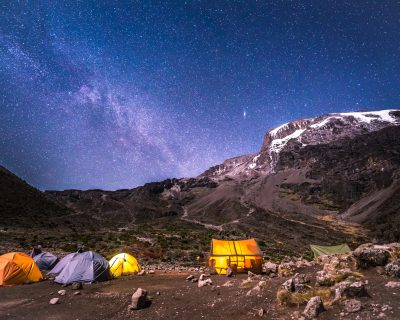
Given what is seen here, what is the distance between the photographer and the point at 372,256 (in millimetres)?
11164

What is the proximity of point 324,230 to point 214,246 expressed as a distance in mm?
99963

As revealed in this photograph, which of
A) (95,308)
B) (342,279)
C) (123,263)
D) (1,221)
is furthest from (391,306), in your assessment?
(1,221)

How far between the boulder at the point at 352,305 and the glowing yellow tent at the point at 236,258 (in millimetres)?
12234

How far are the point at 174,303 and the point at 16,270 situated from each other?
35.0 feet

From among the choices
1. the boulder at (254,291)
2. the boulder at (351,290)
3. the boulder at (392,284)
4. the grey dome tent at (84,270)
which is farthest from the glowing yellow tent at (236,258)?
the boulder at (351,290)

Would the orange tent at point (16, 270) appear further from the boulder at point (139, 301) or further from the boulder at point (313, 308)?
the boulder at point (313, 308)

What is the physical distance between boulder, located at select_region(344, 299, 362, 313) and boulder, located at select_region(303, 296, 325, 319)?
616 mm

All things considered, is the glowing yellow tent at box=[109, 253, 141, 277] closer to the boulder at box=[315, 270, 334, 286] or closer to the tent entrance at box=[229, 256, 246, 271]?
the tent entrance at box=[229, 256, 246, 271]

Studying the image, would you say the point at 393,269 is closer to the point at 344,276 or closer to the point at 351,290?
the point at 344,276

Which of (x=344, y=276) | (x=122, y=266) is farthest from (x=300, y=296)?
(x=122, y=266)

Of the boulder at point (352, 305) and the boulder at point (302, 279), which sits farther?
the boulder at point (302, 279)

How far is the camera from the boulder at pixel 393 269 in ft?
33.3

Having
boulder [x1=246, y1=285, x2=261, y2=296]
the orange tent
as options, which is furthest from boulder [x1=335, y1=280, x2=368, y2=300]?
the orange tent

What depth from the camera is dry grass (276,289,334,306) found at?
9520 mm
